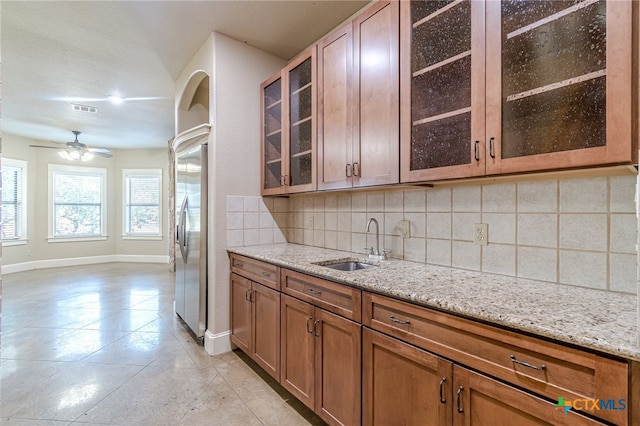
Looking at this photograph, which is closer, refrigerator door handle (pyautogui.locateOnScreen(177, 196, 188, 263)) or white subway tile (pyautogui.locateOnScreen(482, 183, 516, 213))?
white subway tile (pyautogui.locateOnScreen(482, 183, 516, 213))

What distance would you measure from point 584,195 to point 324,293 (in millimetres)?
1258

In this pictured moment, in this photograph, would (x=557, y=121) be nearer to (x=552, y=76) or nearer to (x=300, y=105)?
(x=552, y=76)

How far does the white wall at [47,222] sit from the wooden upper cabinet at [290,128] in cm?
534

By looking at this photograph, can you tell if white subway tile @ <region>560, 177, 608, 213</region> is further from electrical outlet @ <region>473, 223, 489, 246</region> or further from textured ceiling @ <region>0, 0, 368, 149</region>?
textured ceiling @ <region>0, 0, 368, 149</region>

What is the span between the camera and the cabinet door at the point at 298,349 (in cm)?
171

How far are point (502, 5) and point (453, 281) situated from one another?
1204mm

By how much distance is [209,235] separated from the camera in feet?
8.69

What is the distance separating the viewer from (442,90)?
1503mm

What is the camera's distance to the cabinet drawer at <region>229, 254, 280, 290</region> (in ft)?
6.72

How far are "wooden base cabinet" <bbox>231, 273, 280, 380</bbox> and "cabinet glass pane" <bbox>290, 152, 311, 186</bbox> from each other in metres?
0.87

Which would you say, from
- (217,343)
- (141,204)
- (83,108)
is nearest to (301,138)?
(217,343)

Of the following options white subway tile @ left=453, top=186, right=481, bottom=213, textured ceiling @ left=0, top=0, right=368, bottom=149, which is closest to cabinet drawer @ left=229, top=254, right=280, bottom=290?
white subway tile @ left=453, top=186, right=481, bottom=213

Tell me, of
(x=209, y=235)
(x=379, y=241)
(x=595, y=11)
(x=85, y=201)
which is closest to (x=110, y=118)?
(x=85, y=201)

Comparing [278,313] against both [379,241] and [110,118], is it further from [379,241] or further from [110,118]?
[110,118]
